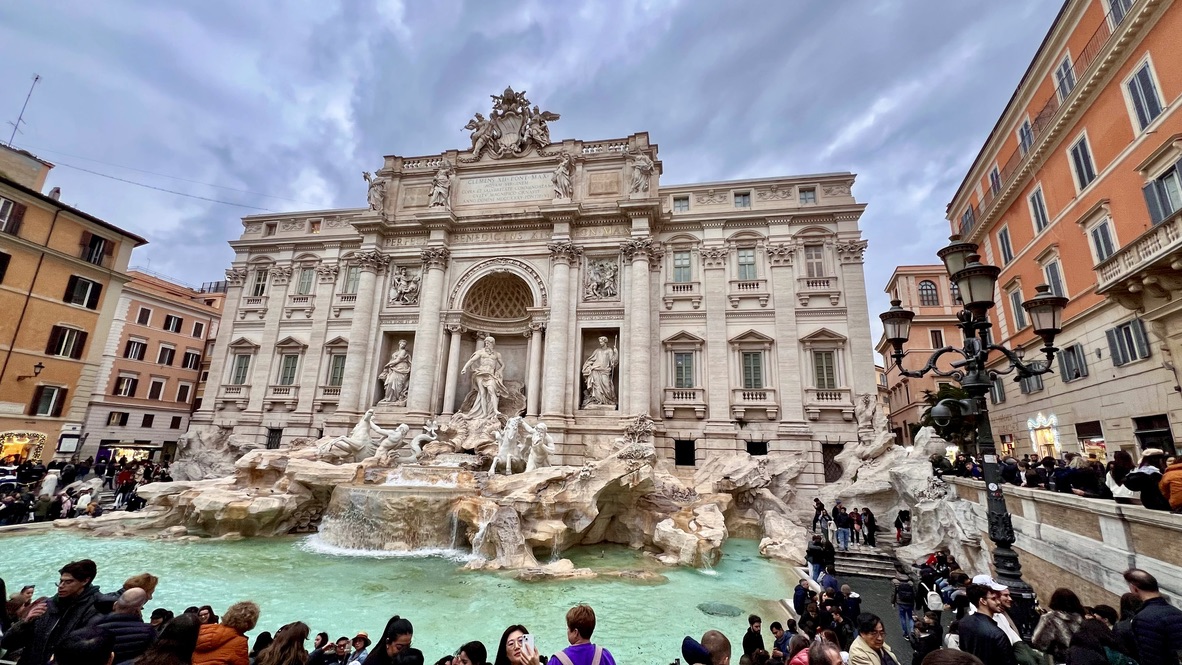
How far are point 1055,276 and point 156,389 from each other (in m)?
40.0

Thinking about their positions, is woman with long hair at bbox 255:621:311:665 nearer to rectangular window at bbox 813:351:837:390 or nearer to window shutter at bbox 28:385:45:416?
rectangular window at bbox 813:351:837:390

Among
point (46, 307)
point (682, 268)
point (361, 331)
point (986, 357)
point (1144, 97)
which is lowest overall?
point (986, 357)

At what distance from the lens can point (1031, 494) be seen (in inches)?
307

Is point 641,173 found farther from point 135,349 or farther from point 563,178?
point 135,349

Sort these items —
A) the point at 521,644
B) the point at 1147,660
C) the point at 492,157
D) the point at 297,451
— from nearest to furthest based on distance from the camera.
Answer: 1. the point at 521,644
2. the point at 1147,660
3. the point at 297,451
4. the point at 492,157

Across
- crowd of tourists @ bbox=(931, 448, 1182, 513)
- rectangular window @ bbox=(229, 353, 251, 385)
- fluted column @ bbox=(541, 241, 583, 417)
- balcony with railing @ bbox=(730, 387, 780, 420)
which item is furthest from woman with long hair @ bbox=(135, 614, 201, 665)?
rectangular window @ bbox=(229, 353, 251, 385)

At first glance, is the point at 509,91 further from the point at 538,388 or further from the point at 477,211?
the point at 538,388

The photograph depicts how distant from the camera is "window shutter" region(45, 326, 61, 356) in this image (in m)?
18.5

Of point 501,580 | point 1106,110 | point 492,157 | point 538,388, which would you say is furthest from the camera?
point 492,157

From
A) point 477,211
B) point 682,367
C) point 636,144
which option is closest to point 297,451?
point 477,211

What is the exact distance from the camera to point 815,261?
754 inches

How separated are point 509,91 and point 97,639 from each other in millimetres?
23823

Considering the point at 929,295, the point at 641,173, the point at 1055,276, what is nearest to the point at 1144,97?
the point at 1055,276

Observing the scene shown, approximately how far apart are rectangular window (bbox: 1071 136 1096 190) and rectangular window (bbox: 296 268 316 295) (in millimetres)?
29179
